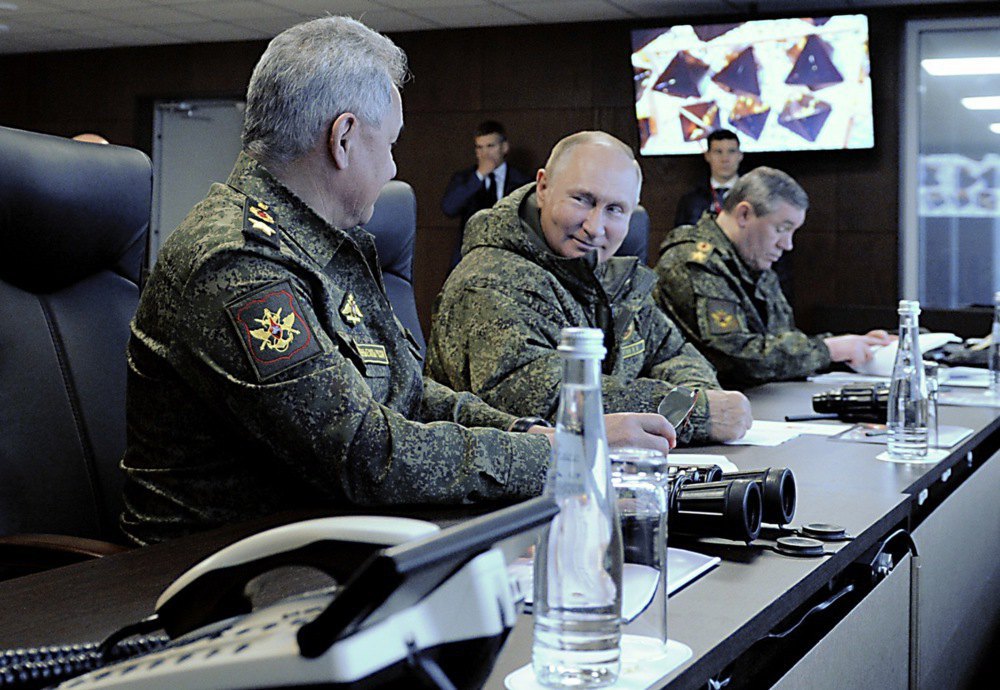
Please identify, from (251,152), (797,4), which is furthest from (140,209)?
(797,4)

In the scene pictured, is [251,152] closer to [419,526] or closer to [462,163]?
[419,526]

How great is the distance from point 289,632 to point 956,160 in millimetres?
6560

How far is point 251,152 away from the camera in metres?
1.53

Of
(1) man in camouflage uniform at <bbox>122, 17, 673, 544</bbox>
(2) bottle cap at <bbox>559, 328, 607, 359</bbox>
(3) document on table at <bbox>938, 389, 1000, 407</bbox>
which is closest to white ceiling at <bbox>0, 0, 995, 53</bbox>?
(3) document on table at <bbox>938, 389, 1000, 407</bbox>

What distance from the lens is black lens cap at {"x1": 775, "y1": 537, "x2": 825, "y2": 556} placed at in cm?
119

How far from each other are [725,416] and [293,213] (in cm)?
84

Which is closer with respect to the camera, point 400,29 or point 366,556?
point 366,556

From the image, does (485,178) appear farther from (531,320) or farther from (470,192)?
(531,320)

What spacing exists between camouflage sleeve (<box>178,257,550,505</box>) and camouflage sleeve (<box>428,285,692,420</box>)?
25.3 inches

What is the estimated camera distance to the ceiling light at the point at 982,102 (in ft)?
20.9

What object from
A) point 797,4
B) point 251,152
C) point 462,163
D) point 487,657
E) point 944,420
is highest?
point 797,4

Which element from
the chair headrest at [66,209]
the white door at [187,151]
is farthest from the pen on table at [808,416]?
the white door at [187,151]

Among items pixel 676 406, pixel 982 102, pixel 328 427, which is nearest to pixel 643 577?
pixel 328 427

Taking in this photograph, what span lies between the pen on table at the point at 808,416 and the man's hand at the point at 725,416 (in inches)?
15.1
